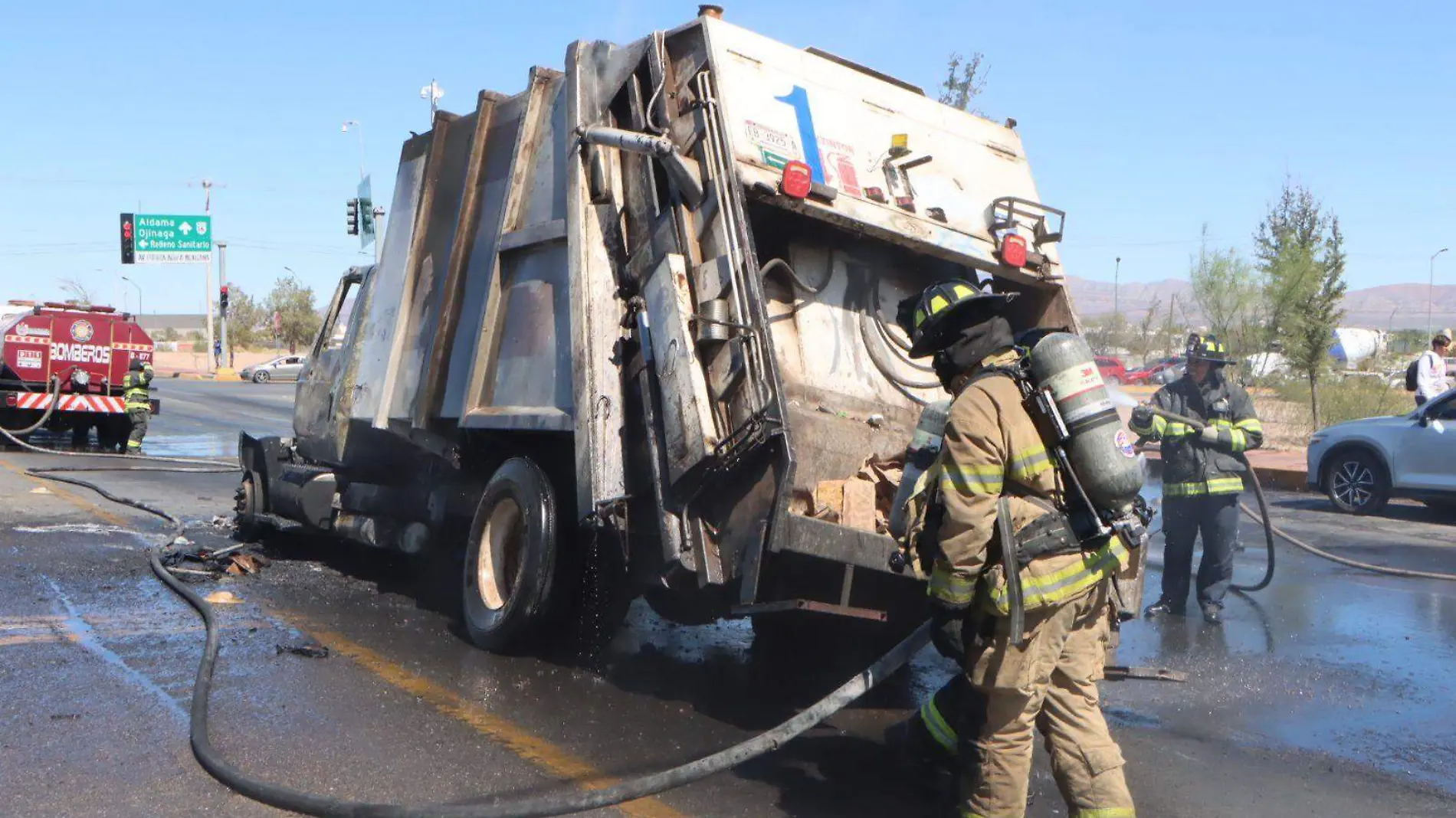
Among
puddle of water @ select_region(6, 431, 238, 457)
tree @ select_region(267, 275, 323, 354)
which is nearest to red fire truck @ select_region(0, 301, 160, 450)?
puddle of water @ select_region(6, 431, 238, 457)

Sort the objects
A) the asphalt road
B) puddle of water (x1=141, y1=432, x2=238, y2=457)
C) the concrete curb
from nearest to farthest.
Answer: the asphalt road
the concrete curb
puddle of water (x1=141, y1=432, x2=238, y2=457)

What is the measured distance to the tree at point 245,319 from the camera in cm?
7319

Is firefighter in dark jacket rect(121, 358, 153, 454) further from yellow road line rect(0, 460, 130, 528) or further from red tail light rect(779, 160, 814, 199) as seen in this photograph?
red tail light rect(779, 160, 814, 199)

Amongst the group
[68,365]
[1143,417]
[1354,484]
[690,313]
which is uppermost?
[690,313]

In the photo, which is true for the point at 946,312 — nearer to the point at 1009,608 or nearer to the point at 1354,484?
the point at 1009,608

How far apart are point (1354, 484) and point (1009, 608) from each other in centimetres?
1053

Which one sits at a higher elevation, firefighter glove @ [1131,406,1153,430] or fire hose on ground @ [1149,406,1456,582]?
firefighter glove @ [1131,406,1153,430]

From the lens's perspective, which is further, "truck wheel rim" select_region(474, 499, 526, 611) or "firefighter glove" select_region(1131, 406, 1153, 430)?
"firefighter glove" select_region(1131, 406, 1153, 430)

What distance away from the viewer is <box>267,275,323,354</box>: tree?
70.1 meters

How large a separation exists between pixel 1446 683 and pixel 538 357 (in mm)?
4515

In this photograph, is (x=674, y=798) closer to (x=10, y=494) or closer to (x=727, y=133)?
(x=727, y=133)

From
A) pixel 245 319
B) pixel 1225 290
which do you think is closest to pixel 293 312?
pixel 245 319

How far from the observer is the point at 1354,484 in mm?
12523

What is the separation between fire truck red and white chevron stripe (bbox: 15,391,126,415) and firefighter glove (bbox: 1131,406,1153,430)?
14.8m
